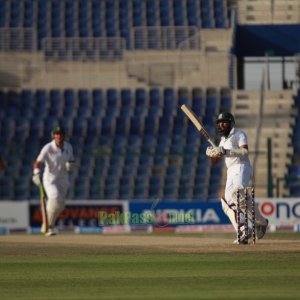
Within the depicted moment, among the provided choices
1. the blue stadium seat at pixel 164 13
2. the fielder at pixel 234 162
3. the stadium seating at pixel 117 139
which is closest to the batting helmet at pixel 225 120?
the fielder at pixel 234 162

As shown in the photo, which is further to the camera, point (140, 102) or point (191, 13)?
point (191, 13)

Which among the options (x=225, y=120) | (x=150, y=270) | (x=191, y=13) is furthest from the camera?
(x=191, y=13)

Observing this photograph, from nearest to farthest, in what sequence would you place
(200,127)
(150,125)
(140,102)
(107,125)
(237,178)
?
1. (237,178)
2. (200,127)
3. (150,125)
4. (107,125)
5. (140,102)

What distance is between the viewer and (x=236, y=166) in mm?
17781

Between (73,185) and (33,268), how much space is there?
16286 millimetres

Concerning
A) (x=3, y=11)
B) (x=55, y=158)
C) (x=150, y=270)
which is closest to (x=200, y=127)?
(x=150, y=270)

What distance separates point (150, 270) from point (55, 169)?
856 centimetres

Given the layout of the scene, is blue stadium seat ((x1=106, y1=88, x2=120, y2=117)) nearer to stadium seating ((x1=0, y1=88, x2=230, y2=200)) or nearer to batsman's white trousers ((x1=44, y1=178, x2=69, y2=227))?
stadium seating ((x1=0, y1=88, x2=230, y2=200))

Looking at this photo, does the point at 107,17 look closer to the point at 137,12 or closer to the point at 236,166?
the point at 137,12

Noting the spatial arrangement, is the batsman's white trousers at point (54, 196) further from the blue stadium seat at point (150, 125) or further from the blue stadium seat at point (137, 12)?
the blue stadium seat at point (137, 12)

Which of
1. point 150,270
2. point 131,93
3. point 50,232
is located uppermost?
point 131,93

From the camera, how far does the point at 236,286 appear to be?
1222 cm

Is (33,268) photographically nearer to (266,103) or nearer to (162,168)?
(162,168)

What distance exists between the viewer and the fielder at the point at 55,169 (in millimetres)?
22359
